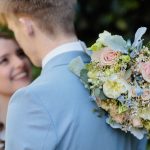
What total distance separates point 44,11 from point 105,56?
33cm

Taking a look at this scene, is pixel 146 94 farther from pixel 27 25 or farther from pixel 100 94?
pixel 27 25

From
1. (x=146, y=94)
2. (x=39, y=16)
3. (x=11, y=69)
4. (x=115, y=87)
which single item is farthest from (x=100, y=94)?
(x=11, y=69)

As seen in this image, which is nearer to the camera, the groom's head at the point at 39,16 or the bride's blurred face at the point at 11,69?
Answer: the groom's head at the point at 39,16

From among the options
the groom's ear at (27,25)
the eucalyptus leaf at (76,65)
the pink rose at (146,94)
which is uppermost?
the groom's ear at (27,25)

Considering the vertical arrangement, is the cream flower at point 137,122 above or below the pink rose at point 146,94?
below

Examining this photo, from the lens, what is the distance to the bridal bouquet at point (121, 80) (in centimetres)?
288

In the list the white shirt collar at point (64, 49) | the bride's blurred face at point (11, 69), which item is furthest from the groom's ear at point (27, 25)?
the bride's blurred face at point (11, 69)

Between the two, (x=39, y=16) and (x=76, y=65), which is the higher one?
(x=39, y=16)

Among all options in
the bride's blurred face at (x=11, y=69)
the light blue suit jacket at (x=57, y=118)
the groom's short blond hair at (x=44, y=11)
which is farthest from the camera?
the bride's blurred face at (x=11, y=69)

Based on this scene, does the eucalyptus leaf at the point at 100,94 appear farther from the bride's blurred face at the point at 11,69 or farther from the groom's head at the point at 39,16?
the bride's blurred face at the point at 11,69

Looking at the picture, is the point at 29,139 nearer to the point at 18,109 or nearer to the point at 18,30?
the point at 18,109

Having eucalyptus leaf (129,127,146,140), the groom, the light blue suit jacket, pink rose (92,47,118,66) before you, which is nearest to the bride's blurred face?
the groom

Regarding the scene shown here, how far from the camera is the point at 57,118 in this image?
2850mm

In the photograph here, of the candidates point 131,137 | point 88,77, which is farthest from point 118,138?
point 88,77
